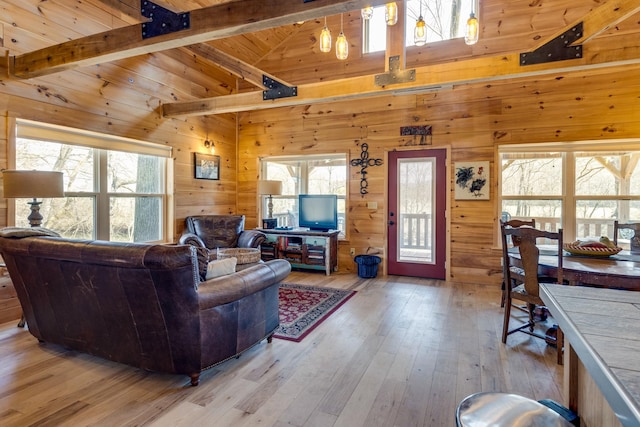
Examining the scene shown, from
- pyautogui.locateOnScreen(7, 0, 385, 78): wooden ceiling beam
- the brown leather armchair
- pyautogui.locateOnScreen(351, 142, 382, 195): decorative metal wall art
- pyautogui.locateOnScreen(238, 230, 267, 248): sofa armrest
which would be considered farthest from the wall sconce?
pyautogui.locateOnScreen(7, 0, 385, 78): wooden ceiling beam

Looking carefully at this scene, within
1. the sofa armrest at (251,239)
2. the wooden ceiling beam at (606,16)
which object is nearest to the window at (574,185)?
the wooden ceiling beam at (606,16)

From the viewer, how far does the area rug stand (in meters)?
3.17

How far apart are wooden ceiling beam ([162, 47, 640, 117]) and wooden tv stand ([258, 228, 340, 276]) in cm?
210

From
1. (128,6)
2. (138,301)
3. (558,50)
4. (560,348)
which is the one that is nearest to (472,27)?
(558,50)

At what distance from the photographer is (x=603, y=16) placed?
105 inches

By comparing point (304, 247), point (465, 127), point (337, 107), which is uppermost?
point (337, 107)

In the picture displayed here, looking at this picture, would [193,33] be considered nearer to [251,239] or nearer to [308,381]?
[308,381]

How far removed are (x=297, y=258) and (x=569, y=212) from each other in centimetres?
398

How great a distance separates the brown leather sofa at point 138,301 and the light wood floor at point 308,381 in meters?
0.16

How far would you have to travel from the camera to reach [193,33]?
250cm

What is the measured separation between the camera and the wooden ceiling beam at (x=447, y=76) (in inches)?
119

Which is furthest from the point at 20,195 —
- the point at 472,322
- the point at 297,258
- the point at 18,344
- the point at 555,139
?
the point at 555,139

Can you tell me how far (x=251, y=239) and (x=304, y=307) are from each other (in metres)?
1.68

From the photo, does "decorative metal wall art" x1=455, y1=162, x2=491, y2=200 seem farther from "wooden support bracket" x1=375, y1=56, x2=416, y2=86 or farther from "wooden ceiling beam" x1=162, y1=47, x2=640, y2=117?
"wooden support bracket" x1=375, y1=56, x2=416, y2=86
